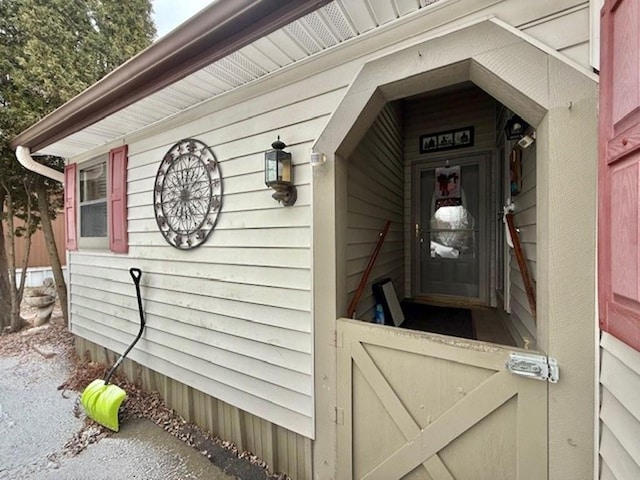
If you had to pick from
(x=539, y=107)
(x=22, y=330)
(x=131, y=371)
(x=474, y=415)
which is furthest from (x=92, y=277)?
(x=539, y=107)

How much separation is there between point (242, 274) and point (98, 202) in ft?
9.12

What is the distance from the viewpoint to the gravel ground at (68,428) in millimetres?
2246

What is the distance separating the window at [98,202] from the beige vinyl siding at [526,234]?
3.75m

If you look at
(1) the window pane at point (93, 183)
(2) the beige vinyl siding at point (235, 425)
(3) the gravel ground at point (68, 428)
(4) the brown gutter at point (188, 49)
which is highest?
(4) the brown gutter at point (188, 49)

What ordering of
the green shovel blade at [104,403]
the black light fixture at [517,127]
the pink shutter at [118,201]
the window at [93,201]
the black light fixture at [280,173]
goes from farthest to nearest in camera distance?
the window at [93,201] < the pink shutter at [118,201] < the green shovel blade at [104,403] < the black light fixture at [517,127] < the black light fixture at [280,173]

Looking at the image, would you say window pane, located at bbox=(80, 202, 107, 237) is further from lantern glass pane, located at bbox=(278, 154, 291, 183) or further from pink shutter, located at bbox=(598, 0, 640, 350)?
pink shutter, located at bbox=(598, 0, 640, 350)

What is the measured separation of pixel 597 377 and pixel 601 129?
3.08 feet

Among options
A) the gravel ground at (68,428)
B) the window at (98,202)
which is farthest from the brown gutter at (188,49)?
the gravel ground at (68,428)

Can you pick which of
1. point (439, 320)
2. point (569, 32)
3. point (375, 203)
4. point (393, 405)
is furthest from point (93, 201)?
point (569, 32)

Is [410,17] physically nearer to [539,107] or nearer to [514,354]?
[539,107]

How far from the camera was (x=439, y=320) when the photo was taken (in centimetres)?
318

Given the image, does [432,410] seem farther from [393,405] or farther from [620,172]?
[620,172]

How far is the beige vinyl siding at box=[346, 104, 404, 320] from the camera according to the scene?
219 cm

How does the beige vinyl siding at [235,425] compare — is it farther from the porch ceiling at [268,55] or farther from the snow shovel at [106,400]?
the porch ceiling at [268,55]
